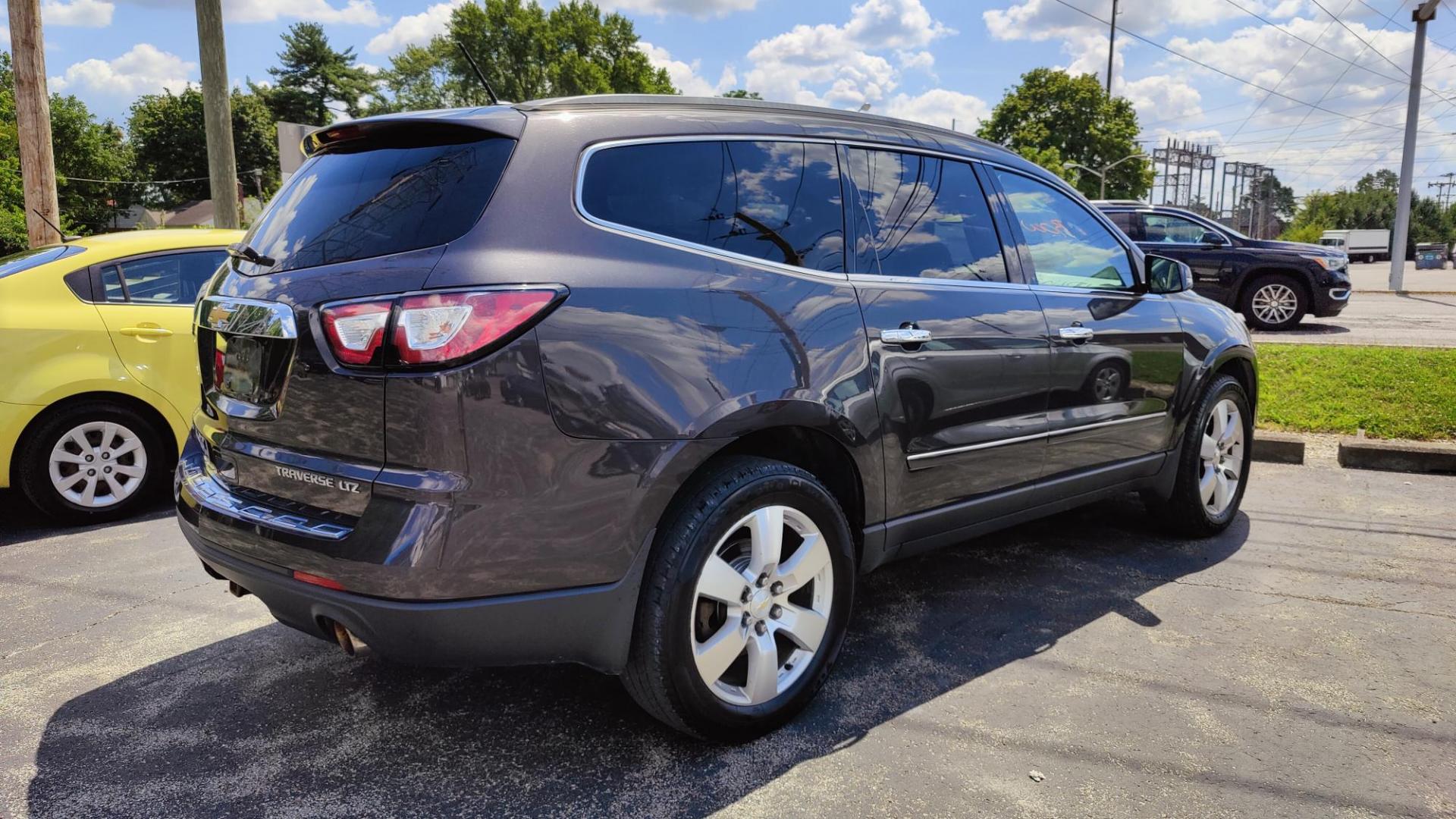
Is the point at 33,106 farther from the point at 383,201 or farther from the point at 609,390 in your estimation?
the point at 609,390

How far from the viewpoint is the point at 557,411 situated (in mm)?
2203

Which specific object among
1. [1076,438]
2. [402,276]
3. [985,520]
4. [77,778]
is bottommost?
[77,778]

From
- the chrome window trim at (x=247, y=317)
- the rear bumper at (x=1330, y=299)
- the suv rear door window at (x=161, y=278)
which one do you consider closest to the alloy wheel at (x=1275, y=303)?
the rear bumper at (x=1330, y=299)

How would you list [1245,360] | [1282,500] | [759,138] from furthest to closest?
[1282,500] → [1245,360] → [759,138]

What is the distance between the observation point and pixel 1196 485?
4496mm

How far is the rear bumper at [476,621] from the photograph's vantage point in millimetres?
2203

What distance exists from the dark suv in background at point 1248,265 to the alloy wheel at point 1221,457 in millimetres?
8975

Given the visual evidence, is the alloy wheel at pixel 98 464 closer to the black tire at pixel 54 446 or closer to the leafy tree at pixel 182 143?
the black tire at pixel 54 446

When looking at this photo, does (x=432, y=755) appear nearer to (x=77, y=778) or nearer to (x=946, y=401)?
(x=77, y=778)

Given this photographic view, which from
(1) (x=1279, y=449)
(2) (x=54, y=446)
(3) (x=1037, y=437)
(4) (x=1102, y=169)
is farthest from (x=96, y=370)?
(4) (x=1102, y=169)

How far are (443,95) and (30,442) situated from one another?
201ft

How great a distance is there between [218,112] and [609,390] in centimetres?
907

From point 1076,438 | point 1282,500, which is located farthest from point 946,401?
point 1282,500

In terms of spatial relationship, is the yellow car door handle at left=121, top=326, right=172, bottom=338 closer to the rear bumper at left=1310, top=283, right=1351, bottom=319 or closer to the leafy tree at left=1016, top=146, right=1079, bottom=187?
the rear bumper at left=1310, top=283, right=1351, bottom=319
